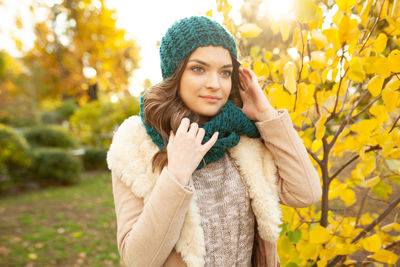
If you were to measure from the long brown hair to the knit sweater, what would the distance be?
205mm

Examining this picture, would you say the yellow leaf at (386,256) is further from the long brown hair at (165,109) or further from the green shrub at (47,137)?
the green shrub at (47,137)

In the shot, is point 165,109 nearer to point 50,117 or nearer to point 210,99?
point 210,99

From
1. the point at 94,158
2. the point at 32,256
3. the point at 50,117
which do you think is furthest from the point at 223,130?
the point at 50,117

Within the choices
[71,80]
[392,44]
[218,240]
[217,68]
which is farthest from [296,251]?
[71,80]

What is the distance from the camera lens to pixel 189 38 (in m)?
1.28

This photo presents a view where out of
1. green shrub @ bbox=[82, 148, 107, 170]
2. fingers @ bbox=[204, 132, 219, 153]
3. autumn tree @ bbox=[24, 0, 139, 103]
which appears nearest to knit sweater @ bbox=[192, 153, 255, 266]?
fingers @ bbox=[204, 132, 219, 153]

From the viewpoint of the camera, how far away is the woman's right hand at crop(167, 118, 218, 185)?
1.14m

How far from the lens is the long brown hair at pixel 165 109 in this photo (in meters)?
1.29

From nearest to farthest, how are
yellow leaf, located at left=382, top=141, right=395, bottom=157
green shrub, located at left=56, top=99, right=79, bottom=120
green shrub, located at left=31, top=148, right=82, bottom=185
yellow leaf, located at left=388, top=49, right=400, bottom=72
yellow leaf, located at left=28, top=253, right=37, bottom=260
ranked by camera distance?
yellow leaf, located at left=388, top=49, right=400, bottom=72, yellow leaf, located at left=382, top=141, right=395, bottom=157, yellow leaf, located at left=28, top=253, right=37, bottom=260, green shrub, located at left=31, top=148, right=82, bottom=185, green shrub, located at left=56, top=99, right=79, bottom=120

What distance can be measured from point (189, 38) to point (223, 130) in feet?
1.49

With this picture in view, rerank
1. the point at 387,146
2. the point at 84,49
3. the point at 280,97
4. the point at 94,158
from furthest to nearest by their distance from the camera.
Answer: the point at 84,49
the point at 94,158
the point at 280,97
the point at 387,146

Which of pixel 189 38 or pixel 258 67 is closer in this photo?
pixel 189 38

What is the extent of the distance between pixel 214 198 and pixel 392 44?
1.47 meters

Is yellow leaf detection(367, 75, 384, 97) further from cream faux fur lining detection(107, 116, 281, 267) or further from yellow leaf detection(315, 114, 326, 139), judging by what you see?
cream faux fur lining detection(107, 116, 281, 267)
